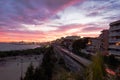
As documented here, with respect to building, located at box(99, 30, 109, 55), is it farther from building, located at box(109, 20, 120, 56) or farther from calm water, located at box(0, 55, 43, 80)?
calm water, located at box(0, 55, 43, 80)

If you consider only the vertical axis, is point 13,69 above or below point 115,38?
below

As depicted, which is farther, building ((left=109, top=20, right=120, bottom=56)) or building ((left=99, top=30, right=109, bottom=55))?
building ((left=99, top=30, right=109, bottom=55))

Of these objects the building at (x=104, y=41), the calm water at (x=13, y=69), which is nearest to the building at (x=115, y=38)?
the building at (x=104, y=41)

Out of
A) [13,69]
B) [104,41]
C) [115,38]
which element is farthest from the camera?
[13,69]

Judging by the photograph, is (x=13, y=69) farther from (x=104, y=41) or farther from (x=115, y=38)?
(x=115, y=38)

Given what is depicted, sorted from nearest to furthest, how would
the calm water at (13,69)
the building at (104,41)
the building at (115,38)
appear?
the building at (115,38) < the calm water at (13,69) < the building at (104,41)

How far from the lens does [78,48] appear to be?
305ft

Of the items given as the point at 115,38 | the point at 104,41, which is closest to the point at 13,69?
the point at 104,41

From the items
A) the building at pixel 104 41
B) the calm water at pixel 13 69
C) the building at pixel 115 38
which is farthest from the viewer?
the building at pixel 104 41

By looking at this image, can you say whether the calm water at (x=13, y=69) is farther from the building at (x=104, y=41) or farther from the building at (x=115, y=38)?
the building at (x=104, y=41)

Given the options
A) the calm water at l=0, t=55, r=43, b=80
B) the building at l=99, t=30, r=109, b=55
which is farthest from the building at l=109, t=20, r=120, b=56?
the calm water at l=0, t=55, r=43, b=80

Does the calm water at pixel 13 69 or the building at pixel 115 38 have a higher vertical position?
the building at pixel 115 38

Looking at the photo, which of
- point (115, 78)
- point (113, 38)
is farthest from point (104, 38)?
point (115, 78)

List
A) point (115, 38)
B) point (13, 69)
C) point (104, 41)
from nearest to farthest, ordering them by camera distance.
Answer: point (115, 38)
point (104, 41)
point (13, 69)
